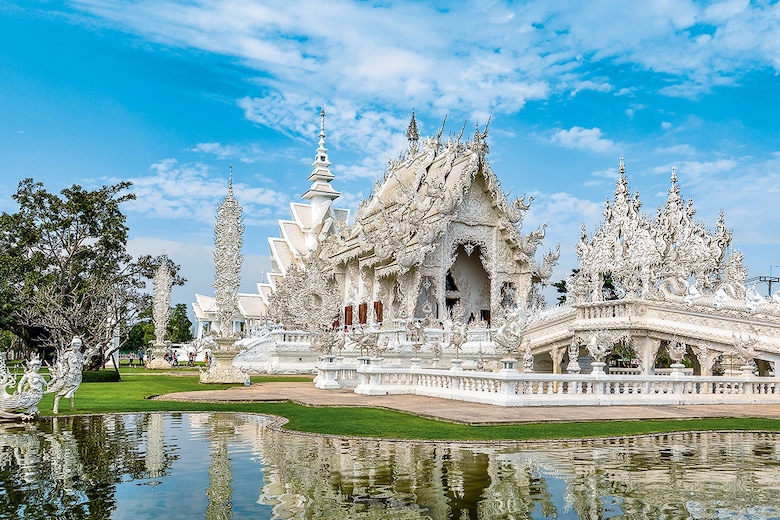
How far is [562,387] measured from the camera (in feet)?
45.3

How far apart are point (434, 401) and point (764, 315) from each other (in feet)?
39.5

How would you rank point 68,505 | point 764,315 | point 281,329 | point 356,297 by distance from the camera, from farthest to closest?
point 356,297, point 281,329, point 764,315, point 68,505

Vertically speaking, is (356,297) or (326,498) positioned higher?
(356,297)

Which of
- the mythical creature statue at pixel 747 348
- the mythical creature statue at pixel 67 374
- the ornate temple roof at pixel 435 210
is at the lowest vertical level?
the mythical creature statue at pixel 67 374

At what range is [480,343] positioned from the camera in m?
25.0

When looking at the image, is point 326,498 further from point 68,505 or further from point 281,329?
point 281,329

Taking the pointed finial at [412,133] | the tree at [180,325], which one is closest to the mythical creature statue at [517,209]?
the pointed finial at [412,133]

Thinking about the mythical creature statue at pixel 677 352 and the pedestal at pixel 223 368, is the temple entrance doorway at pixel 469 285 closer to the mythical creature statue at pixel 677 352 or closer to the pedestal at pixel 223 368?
the mythical creature statue at pixel 677 352

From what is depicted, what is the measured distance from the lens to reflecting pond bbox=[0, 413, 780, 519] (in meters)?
5.62

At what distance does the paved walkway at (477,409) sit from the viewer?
11.3 meters

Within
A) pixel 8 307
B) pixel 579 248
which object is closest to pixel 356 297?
pixel 579 248

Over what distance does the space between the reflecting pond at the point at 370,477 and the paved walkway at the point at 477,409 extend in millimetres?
1935

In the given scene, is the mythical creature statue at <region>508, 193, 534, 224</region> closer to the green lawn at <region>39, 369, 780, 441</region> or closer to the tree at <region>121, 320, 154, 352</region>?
the green lawn at <region>39, 369, 780, 441</region>

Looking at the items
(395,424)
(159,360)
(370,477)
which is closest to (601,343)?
(395,424)
